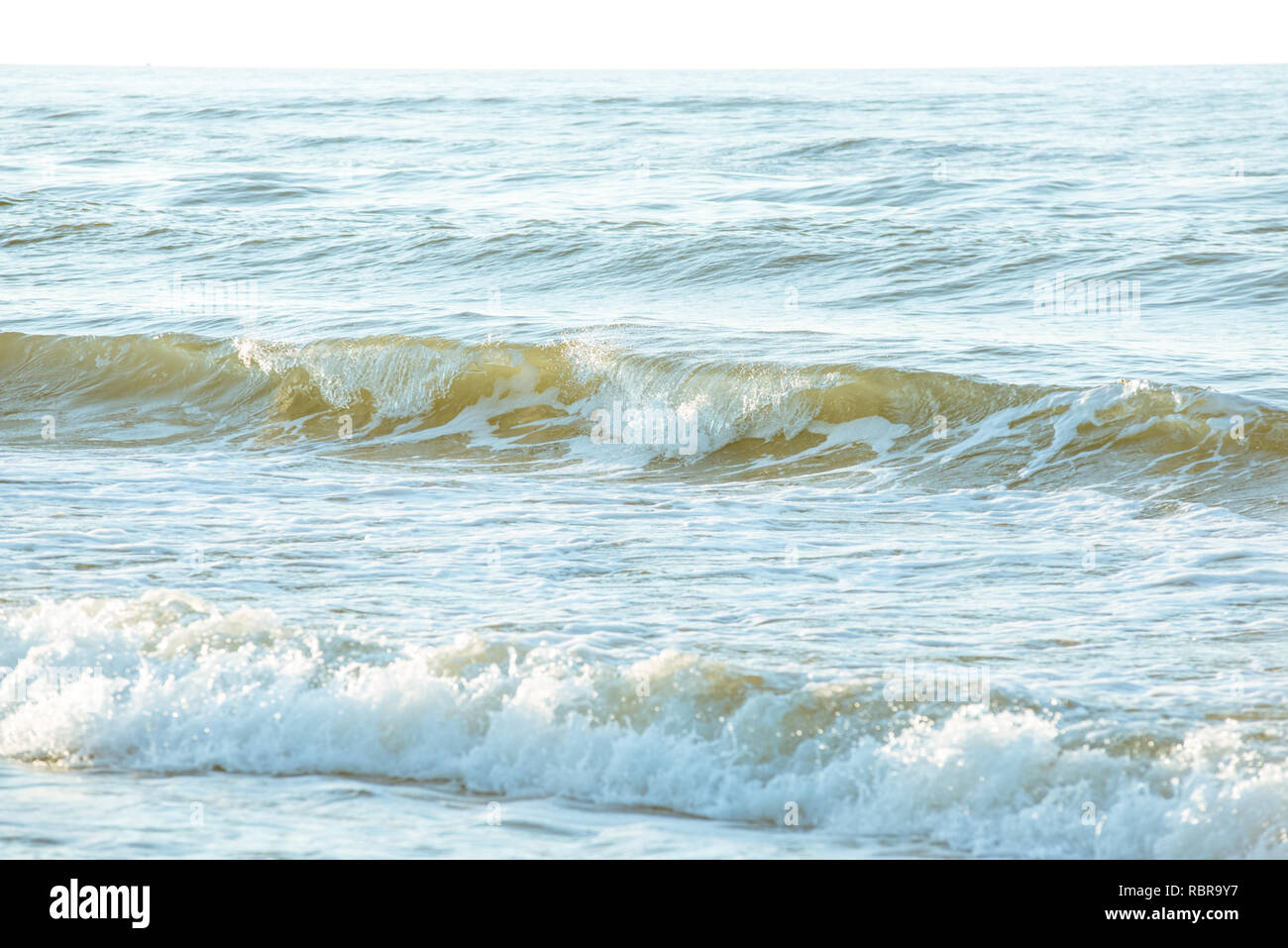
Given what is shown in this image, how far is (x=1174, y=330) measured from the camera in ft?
37.9

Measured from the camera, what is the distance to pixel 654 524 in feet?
24.5

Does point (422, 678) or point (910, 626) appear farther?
point (910, 626)
